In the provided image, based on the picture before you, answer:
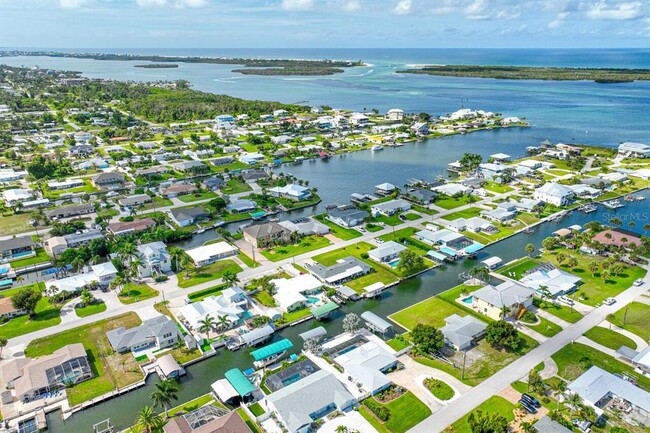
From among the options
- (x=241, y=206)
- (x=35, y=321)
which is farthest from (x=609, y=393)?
(x=241, y=206)

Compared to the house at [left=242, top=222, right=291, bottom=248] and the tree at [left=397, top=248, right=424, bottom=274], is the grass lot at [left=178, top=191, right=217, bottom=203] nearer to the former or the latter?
the house at [left=242, top=222, right=291, bottom=248]

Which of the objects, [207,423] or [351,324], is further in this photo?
[351,324]

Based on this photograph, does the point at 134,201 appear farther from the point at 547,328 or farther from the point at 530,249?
the point at 547,328

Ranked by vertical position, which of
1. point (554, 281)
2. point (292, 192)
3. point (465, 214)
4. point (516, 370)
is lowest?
point (516, 370)

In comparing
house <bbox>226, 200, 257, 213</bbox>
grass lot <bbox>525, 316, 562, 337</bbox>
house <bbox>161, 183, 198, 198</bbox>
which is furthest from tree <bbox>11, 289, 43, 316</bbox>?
grass lot <bbox>525, 316, 562, 337</bbox>

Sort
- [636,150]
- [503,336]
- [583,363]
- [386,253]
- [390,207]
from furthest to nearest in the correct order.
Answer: [636,150] → [390,207] → [386,253] → [503,336] → [583,363]

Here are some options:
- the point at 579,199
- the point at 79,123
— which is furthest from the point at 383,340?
the point at 79,123

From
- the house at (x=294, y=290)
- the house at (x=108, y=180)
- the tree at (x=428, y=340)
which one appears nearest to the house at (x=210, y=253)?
the house at (x=294, y=290)
